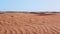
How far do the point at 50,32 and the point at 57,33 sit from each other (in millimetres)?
320

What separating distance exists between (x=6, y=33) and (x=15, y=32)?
423 millimetres

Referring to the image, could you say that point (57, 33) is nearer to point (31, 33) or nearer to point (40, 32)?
point (40, 32)

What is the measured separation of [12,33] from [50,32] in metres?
1.71

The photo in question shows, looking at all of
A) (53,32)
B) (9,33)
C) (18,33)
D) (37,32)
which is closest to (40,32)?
(37,32)

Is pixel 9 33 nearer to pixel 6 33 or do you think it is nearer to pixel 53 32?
pixel 6 33

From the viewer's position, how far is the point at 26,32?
6.18 meters

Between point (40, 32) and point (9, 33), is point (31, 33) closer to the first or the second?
point (40, 32)

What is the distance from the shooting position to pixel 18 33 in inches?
238

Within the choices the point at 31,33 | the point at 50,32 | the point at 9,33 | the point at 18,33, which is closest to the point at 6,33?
the point at 9,33

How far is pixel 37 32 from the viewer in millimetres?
6176

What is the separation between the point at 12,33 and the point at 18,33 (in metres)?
0.26

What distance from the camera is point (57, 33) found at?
6.11 meters

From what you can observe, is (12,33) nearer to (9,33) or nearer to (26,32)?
(9,33)

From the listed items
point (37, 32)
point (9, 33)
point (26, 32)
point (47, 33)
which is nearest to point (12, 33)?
point (9, 33)
